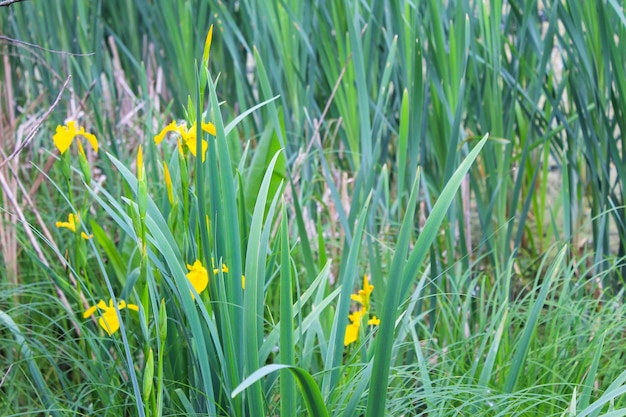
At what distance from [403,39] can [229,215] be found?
75 cm

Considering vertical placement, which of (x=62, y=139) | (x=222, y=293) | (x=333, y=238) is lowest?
(x=333, y=238)

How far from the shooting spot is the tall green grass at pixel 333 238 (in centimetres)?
79

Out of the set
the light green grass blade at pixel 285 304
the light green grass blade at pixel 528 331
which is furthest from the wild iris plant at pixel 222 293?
the light green grass blade at pixel 528 331

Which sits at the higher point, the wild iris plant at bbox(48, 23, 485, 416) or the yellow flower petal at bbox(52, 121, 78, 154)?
the yellow flower petal at bbox(52, 121, 78, 154)

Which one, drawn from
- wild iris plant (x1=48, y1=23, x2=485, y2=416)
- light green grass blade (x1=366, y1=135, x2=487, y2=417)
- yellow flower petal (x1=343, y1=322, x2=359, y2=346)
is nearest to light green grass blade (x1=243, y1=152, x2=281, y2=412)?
wild iris plant (x1=48, y1=23, x2=485, y2=416)

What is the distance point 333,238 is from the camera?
165 cm

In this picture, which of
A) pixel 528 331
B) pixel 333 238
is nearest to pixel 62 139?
pixel 528 331

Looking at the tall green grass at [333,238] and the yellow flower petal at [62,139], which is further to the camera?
the yellow flower petal at [62,139]

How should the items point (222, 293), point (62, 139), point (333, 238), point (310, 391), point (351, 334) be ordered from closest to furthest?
point (310, 391), point (222, 293), point (62, 139), point (351, 334), point (333, 238)

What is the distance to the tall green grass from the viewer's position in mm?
795

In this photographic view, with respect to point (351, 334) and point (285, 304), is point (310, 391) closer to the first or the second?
point (285, 304)

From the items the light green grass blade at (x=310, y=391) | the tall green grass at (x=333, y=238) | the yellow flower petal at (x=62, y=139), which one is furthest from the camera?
the yellow flower petal at (x=62, y=139)

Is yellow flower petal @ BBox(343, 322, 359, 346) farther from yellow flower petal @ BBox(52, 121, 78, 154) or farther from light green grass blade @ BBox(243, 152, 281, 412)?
yellow flower petal @ BBox(52, 121, 78, 154)

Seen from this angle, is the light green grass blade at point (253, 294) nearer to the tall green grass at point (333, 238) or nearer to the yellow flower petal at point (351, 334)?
the tall green grass at point (333, 238)
